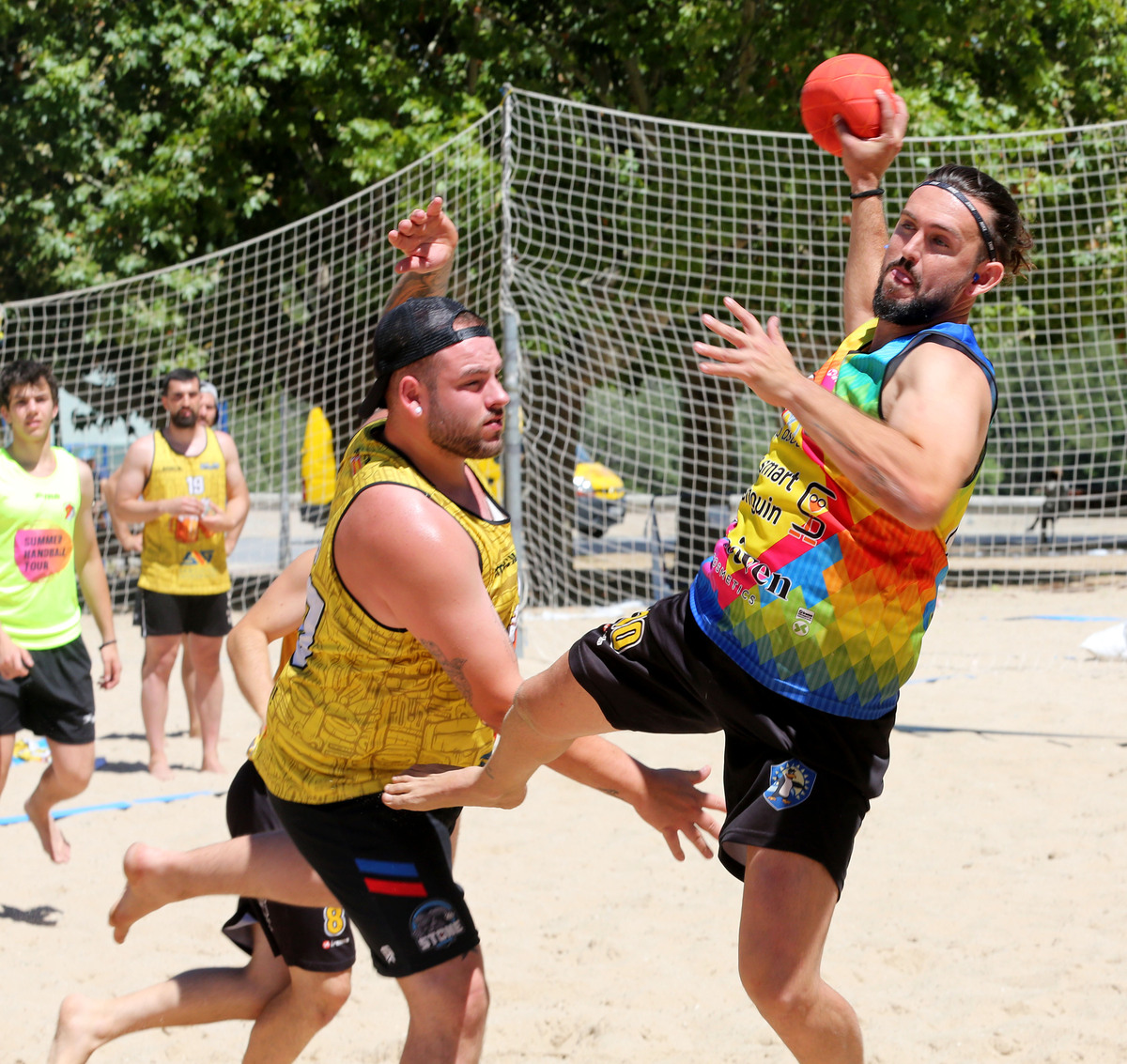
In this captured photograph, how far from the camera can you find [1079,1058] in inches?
121

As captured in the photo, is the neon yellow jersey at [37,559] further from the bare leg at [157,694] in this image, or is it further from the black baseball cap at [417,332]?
the black baseball cap at [417,332]

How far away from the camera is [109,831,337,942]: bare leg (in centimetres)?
247

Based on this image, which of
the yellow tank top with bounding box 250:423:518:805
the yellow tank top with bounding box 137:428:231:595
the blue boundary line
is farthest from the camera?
the yellow tank top with bounding box 137:428:231:595

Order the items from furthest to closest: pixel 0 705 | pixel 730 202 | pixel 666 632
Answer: pixel 730 202
pixel 0 705
pixel 666 632

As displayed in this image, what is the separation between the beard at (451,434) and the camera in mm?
2377

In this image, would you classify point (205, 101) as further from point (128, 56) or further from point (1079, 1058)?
point (1079, 1058)

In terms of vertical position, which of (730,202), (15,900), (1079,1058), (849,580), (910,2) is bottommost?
(15,900)

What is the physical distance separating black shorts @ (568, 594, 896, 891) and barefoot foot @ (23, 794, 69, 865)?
10.3 ft

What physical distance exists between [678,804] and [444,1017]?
67cm

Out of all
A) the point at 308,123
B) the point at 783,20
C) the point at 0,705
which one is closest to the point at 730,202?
the point at 783,20

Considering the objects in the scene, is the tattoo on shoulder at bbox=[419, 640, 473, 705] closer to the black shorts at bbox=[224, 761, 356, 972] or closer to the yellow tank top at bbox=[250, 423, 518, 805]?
the yellow tank top at bbox=[250, 423, 518, 805]

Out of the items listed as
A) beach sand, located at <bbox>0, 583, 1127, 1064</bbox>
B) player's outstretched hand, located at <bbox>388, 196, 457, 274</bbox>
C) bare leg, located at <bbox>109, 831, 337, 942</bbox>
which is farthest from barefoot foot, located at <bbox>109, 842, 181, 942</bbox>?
player's outstretched hand, located at <bbox>388, 196, 457, 274</bbox>

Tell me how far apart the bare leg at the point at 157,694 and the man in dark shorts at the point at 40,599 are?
4.89ft

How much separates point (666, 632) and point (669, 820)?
1.57ft
